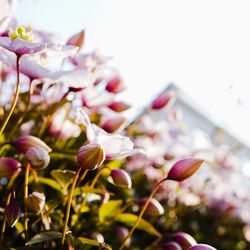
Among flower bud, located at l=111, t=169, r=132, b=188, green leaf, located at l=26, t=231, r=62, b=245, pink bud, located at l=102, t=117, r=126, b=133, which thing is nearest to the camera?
green leaf, located at l=26, t=231, r=62, b=245

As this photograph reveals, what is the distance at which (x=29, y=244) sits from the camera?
0.41m

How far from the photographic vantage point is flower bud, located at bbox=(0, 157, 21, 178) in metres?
0.48

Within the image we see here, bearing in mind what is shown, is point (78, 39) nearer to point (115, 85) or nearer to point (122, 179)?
point (115, 85)

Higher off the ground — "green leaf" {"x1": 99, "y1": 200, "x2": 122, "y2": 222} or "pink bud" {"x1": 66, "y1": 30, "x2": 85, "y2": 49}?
"pink bud" {"x1": 66, "y1": 30, "x2": 85, "y2": 49}

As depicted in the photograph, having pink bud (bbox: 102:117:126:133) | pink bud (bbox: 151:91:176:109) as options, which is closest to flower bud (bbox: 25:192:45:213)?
pink bud (bbox: 102:117:126:133)

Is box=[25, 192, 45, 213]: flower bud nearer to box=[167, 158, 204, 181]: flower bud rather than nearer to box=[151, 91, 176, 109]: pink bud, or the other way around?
box=[167, 158, 204, 181]: flower bud

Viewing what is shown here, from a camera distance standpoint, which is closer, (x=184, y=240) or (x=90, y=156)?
(x=90, y=156)

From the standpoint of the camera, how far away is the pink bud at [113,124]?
24.9 inches

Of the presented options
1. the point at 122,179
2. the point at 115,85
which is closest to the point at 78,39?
the point at 115,85

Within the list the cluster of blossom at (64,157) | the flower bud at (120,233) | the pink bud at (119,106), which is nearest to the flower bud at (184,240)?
the cluster of blossom at (64,157)

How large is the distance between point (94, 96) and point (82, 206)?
18cm

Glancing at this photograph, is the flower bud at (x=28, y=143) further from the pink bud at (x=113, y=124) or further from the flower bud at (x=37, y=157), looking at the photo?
the pink bud at (x=113, y=124)

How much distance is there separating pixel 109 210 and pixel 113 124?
0.13 m

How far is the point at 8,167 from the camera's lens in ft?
1.59
